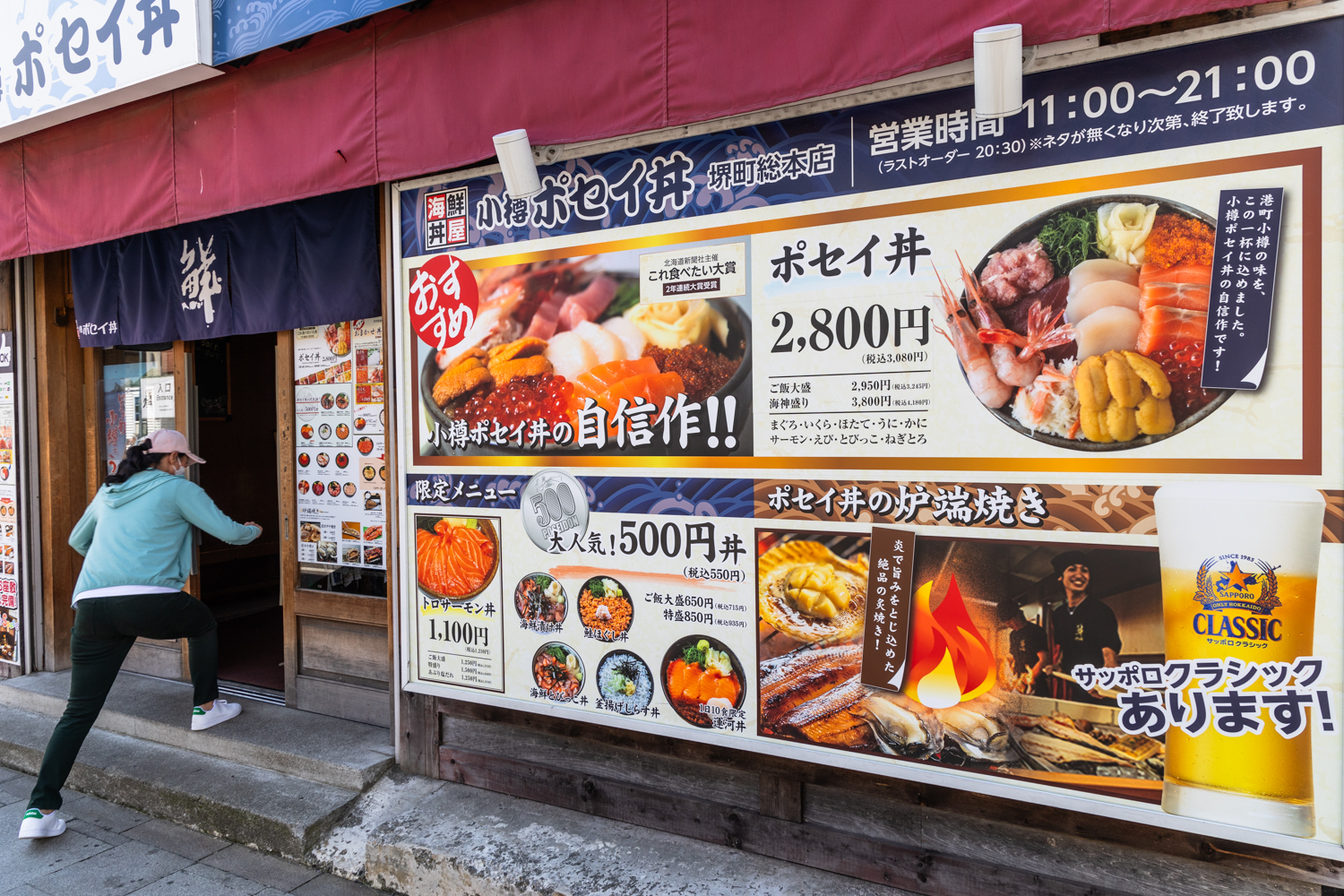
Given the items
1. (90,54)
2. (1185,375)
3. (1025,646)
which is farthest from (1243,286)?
(90,54)

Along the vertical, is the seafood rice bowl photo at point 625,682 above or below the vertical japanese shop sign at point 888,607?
below

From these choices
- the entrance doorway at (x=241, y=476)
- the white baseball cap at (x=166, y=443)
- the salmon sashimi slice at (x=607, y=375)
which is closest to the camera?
the salmon sashimi slice at (x=607, y=375)

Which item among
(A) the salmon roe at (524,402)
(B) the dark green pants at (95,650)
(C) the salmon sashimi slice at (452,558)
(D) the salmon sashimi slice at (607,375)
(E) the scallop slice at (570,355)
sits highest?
(E) the scallop slice at (570,355)

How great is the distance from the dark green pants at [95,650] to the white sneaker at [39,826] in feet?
0.16

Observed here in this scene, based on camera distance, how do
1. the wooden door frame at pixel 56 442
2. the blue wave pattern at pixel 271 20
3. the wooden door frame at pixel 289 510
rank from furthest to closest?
the wooden door frame at pixel 56 442 → the wooden door frame at pixel 289 510 → the blue wave pattern at pixel 271 20

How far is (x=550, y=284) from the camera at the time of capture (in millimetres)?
4121

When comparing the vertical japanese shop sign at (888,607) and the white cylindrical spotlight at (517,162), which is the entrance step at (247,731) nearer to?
the vertical japanese shop sign at (888,607)

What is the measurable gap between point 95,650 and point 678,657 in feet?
11.8

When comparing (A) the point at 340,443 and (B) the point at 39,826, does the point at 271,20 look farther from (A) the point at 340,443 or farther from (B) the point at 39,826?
(B) the point at 39,826

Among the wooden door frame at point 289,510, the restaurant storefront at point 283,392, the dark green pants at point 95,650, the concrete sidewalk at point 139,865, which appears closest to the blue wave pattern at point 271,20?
the restaurant storefront at point 283,392

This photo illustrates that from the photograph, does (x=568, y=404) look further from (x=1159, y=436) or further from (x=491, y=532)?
(x=1159, y=436)

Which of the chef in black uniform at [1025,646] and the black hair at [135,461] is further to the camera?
the black hair at [135,461]

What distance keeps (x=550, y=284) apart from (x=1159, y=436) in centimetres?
275

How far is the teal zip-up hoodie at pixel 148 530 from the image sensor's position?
4926 mm
